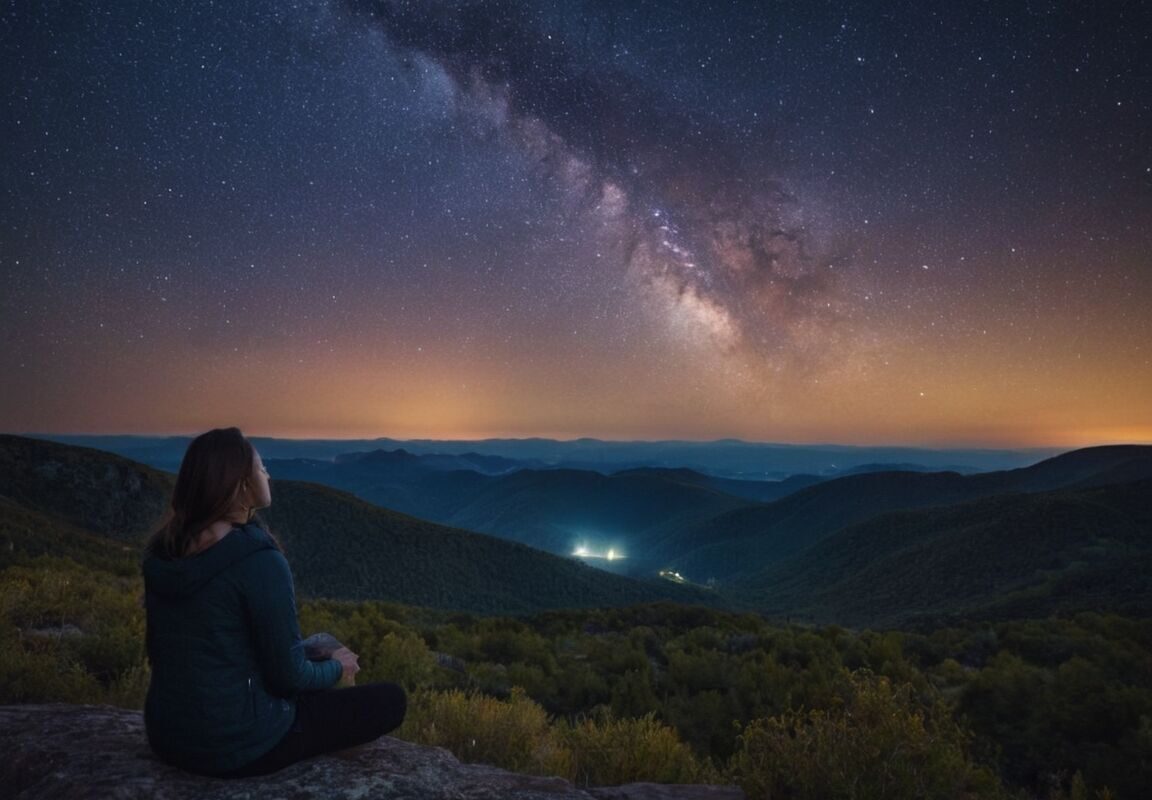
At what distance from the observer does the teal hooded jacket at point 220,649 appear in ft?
8.76

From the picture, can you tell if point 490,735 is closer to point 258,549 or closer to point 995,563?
point 258,549

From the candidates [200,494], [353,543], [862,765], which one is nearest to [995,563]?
[862,765]

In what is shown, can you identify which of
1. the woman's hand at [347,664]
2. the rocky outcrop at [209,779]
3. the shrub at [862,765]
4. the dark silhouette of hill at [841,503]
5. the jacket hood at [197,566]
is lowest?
the dark silhouette of hill at [841,503]

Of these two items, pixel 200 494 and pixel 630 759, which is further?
pixel 630 759

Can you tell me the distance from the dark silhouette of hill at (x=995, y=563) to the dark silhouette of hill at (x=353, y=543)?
89.7 ft

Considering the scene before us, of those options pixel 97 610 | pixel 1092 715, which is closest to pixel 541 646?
pixel 97 610

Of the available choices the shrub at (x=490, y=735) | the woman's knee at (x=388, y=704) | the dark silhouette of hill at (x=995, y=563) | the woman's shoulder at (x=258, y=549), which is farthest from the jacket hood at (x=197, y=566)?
the dark silhouette of hill at (x=995, y=563)

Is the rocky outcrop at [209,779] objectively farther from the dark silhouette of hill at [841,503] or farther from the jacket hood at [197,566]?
the dark silhouette of hill at [841,503]

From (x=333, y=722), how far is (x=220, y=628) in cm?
88

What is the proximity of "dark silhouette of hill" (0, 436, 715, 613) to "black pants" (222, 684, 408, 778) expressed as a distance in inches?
2535

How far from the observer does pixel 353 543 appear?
3406 inches

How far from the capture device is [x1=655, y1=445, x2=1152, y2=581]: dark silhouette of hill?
151625 millimetres

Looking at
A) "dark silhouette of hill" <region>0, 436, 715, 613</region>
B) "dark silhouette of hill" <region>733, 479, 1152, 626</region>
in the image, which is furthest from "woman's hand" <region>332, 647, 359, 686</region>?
"dark silhouette of hill" <region>0, 436, 715, 613</region>

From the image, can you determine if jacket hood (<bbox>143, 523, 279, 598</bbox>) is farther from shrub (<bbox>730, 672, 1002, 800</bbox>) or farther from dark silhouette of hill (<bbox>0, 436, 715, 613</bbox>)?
dark silhouette of hill (<bbox>0, 436, 715, 613</bbox>)
